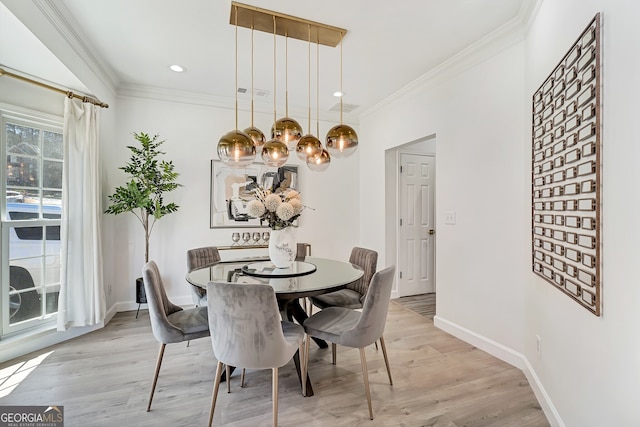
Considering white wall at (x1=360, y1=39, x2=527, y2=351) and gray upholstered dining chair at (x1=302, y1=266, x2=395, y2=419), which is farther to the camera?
white wall at (x1=360, y1=39, x2=527, y2=351)

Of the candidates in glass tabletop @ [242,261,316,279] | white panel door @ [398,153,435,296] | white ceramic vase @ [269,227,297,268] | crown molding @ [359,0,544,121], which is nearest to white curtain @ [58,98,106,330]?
glass tabletop @ [242,261,316,279]

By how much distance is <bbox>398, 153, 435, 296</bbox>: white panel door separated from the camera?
428 cm

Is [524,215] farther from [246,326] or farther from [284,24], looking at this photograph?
[284,24]

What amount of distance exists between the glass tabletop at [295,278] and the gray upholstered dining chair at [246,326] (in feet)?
0.74

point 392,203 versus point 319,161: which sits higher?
point 319,161

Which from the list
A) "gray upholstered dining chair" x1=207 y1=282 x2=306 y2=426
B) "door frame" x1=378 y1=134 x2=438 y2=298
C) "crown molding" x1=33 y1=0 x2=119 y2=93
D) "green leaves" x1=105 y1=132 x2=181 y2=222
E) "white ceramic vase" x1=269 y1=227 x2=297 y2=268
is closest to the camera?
"gray upholstered dining chair" x1=207 y1=282 x2=306 y2=426

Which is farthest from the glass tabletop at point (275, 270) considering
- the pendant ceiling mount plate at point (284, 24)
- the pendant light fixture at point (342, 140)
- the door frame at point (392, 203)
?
the pendant ceiling mount plate at point (284, 24)

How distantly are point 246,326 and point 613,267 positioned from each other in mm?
1624

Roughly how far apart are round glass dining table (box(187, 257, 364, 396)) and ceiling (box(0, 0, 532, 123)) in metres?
1.95

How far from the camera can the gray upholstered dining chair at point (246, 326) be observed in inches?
61.9

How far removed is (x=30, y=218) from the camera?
2.74m

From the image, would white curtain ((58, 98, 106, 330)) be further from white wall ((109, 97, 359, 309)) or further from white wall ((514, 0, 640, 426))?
white wall ((514, 0, 640, 426))

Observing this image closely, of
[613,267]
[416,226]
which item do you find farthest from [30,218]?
[416,226]

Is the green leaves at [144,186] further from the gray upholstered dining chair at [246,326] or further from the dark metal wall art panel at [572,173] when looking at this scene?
the dark metal wall art panel at [572,173]
